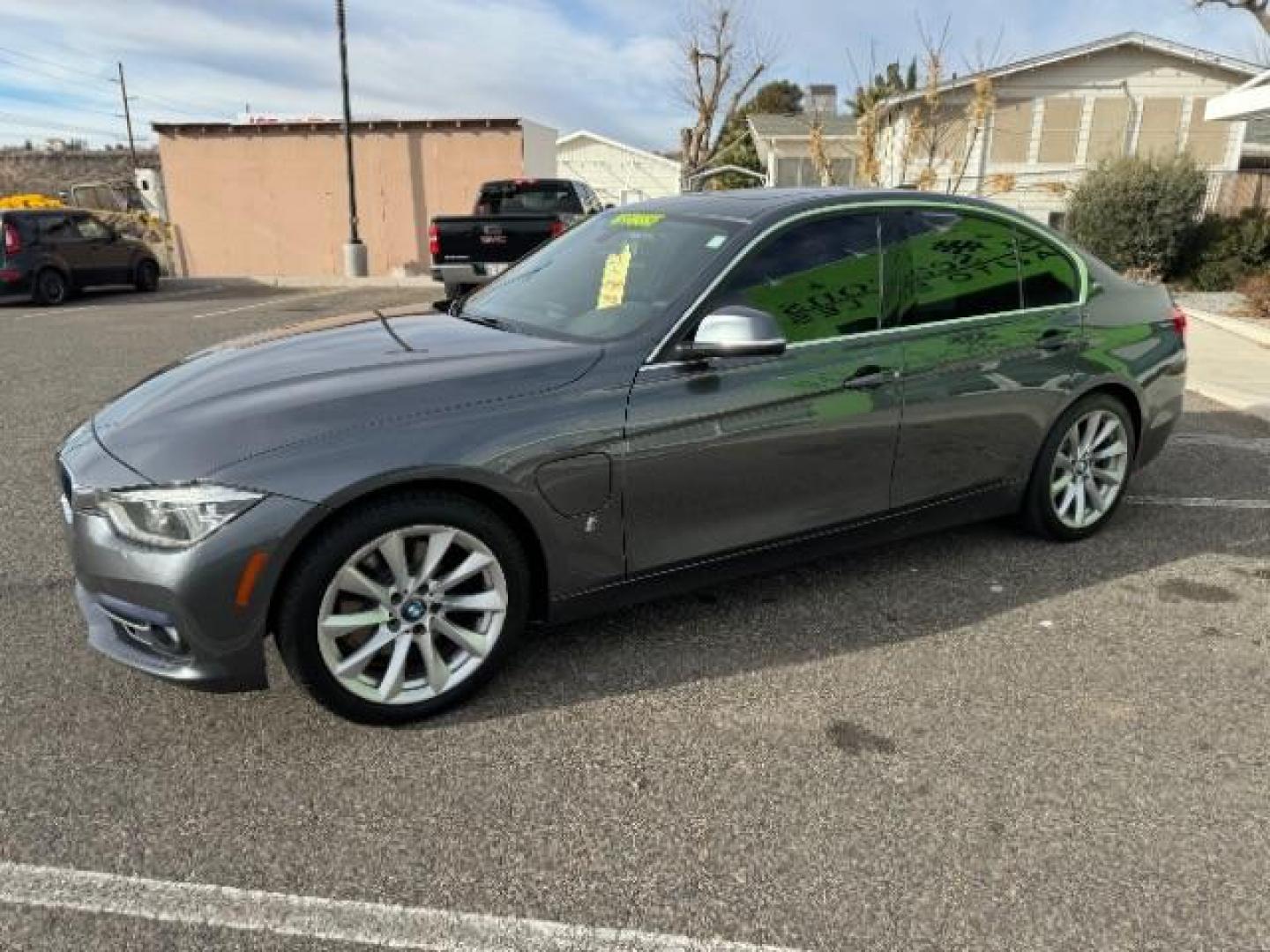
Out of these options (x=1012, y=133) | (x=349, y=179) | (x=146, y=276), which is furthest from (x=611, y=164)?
(x=146, y=276)

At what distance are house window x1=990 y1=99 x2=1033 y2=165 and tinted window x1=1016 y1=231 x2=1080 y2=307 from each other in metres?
23.3

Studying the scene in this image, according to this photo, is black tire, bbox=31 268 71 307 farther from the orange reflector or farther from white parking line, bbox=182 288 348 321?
the orange reflector

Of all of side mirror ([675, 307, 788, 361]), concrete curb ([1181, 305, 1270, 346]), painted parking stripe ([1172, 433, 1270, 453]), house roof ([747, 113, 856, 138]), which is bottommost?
painted parking stripe ([1172, 433, 1270, 453])

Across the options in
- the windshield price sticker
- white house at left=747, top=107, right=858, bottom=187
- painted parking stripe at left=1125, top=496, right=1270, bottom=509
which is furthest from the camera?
white house at left=747, top=107, right=858, bottom=187

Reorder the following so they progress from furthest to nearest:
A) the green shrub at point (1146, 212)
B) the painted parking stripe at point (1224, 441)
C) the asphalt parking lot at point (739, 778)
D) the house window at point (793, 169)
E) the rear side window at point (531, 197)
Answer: the house window at point (793, 169) → the green shrub at point (1146, 212) → the rear side window at point (531, 197) → the painted parking stripe at point (1224, 441) → the asphalt parking lot at point (739, 778)

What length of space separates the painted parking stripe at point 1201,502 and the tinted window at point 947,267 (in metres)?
1.76

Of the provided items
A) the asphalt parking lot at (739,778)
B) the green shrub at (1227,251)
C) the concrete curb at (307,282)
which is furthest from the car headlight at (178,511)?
the concrete curb at (307,282)

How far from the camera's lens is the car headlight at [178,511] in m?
2.50

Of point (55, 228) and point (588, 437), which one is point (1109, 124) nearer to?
point (55, 228)

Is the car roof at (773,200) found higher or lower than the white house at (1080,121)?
lower

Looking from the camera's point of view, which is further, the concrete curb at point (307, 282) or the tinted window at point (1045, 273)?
the concrete curb at point (307, 282)

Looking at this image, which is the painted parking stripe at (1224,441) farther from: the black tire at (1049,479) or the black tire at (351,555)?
the black tire at (351,555)

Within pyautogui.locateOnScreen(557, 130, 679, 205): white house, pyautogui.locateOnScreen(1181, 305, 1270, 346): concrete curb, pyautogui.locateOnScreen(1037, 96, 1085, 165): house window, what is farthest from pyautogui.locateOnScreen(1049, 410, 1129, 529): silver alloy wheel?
pyautogui.locateOnScreen(557, 130, 679, 205): white house

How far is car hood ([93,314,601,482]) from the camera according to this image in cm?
264
